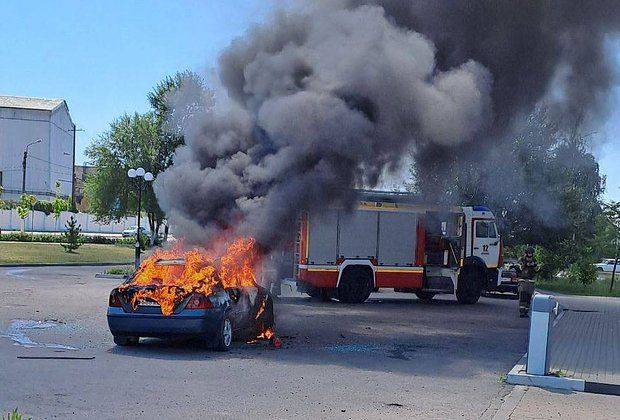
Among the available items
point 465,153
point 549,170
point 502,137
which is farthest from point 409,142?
point 549,170

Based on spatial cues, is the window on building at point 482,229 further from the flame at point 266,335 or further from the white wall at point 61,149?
the white wall at point 61,149

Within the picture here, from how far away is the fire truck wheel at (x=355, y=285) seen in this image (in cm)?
1941

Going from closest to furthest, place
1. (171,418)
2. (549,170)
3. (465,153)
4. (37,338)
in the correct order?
(171,418) < (37,338) < (465,153) < (549,170)

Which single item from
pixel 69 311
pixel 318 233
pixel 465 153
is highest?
pixel 465 153

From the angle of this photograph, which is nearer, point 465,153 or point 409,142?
point 409,142

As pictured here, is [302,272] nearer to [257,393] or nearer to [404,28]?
[404,28]

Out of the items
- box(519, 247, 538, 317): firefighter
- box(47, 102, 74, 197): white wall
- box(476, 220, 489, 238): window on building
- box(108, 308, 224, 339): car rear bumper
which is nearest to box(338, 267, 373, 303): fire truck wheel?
box(476, 220, 489, 238): window on building

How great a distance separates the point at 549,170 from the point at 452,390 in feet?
79.4

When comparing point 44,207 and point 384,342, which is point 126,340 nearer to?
point 384,342

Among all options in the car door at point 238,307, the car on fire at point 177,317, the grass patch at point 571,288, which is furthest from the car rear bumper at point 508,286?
the car on fire at point 177,317

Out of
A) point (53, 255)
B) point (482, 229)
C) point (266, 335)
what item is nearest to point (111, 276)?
point (53, 255)

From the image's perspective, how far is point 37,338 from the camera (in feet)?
37.6

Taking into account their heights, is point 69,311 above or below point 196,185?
below

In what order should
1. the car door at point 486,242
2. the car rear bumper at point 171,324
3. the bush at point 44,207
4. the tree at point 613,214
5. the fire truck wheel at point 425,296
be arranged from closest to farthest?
the car rear bumper at point 171,324
the car door at point 486,242
the fire truck wheel at point 425,296
the tree at point 613,214
the bush at point 44,207
